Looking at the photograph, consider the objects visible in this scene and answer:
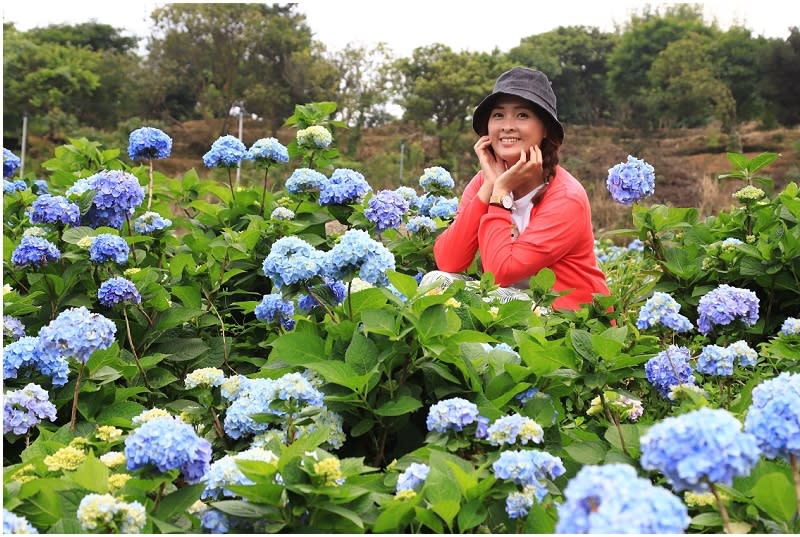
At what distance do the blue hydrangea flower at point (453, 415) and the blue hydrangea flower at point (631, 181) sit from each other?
1680mm

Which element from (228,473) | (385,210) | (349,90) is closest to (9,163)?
(385,210)

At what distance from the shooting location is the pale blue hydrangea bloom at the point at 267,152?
3.32 m

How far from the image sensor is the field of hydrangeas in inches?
53.7

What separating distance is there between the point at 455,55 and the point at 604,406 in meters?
20.1

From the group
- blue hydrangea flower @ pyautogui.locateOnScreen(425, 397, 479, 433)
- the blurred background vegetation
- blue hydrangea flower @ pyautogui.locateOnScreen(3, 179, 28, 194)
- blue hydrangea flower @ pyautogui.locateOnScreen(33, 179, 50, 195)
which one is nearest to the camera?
blue hydrangea flower @ pyautogui.locateOnScreen(425, 397, 479, 433)

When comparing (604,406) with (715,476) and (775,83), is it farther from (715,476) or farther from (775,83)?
(775,83)

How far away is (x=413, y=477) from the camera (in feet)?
4.83

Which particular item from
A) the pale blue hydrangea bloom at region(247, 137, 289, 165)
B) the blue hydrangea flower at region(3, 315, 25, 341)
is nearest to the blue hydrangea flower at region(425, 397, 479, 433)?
the blue hydrangea flower at region(3, 315, 25, 341)

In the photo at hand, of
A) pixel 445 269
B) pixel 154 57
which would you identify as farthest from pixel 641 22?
pixel 445 269

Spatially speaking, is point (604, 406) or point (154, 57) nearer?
point (604, 406)

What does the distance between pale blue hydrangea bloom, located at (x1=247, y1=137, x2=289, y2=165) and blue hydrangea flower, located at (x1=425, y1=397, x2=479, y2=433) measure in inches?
76.6

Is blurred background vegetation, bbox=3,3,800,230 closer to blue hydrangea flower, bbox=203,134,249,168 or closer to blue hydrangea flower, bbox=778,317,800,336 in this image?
blue hydrangea flower, bbox=203,134,249,168

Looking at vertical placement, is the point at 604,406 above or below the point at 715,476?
below

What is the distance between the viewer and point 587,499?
0.93 meters
